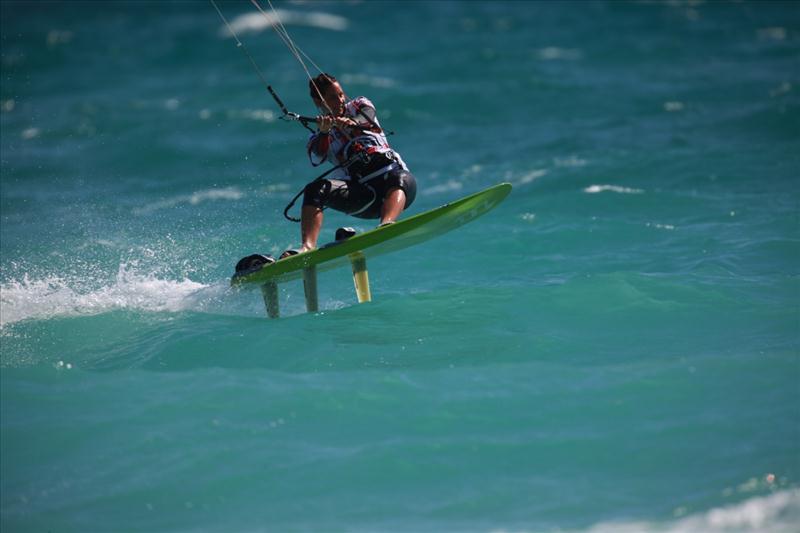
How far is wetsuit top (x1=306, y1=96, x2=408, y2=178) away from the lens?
7180 millimetres

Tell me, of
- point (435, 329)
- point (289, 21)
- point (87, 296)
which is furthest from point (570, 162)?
point (289, 21)

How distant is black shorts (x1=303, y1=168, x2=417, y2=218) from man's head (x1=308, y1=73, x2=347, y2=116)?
0.55m

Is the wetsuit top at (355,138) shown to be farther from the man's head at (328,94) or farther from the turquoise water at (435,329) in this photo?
the turquoise water at (435,329)

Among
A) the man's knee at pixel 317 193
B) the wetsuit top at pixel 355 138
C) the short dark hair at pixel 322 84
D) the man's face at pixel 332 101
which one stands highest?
the short dark hair at pixel 322 84

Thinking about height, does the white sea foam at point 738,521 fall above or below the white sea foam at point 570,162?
above

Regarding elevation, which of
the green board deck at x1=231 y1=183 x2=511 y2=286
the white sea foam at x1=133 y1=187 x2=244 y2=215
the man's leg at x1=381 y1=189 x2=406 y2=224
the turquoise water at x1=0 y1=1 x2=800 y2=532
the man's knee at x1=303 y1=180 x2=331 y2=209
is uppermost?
the man's knee at x1=303 y1=180 x2=331 y2=209

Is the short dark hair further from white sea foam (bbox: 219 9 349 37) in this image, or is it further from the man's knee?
white sea foam (bbox: 219 9 349 37)

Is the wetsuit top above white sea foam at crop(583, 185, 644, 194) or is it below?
above

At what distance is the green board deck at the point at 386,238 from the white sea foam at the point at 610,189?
16.6 feet

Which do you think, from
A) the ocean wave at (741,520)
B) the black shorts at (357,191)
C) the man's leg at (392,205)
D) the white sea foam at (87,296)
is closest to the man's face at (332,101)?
the black shorts at (357,191)

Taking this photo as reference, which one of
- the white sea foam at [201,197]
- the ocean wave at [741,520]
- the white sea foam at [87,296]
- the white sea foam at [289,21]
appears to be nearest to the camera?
the ocean wave at [741,520]

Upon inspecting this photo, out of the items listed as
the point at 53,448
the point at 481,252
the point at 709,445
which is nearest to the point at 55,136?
the point at 481,252

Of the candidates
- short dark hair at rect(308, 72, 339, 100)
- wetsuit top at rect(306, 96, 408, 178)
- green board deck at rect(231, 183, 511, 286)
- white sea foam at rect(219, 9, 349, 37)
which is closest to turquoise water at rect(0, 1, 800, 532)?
green board deck at rect(231, 183, 511, 286)

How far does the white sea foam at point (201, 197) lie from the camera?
12598 mm
